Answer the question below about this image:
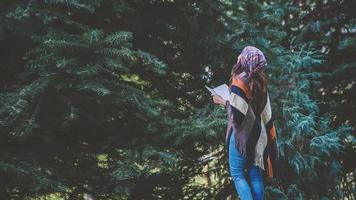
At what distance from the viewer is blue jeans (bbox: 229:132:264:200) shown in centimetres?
416

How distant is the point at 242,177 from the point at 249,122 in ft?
1.76

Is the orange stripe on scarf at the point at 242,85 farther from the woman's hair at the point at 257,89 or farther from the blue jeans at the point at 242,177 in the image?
the blue jeans at the point at 242,177

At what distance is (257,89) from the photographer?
414 cm

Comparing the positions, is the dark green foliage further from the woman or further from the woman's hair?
the woman's hair

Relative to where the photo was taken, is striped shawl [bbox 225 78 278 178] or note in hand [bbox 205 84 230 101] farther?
note in hand [bbox 205 84 230 101]

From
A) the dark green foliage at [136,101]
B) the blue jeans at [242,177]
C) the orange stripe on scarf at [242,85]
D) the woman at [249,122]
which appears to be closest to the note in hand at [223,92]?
the woman at [249,122]

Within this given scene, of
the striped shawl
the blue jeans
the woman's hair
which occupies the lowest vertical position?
the blue jeans

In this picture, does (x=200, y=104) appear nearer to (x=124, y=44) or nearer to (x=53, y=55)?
(x=124, y=44)

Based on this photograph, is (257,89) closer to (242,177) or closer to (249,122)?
(249,122)

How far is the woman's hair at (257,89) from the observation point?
4.08 metres

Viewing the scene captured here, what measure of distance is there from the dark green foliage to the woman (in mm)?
503

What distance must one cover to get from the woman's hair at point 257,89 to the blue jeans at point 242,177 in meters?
0.36

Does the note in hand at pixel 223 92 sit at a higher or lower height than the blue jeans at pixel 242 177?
higher

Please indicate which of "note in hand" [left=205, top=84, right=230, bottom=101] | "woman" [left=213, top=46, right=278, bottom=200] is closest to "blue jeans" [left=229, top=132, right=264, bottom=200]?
"woman" [left=213, top=46, right=278, bottom=200]
